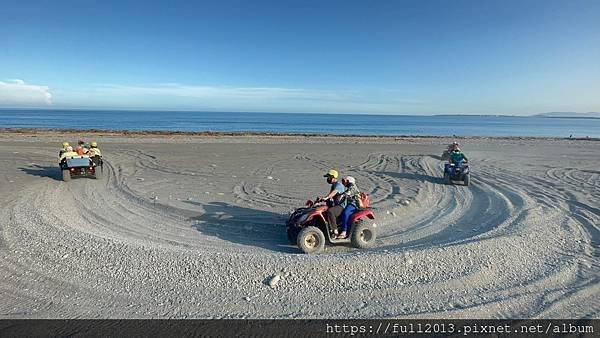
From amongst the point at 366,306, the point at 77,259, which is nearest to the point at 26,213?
the point at 77,259

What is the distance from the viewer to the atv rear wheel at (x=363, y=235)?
7.12 meters

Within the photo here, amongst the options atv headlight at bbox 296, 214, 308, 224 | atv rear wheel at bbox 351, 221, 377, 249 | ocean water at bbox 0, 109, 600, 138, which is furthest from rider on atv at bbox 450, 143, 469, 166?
ocean water at bbox 0, 109, 600, 138

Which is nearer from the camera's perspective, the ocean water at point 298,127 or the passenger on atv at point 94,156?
the passenger on atv at point 94,156

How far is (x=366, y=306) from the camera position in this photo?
5090 millimetres

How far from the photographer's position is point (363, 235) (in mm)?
7289

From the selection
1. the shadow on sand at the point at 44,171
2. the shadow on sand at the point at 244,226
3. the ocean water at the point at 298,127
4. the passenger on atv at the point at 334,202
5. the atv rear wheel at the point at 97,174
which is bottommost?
the shadow on sand at the point at 244,226

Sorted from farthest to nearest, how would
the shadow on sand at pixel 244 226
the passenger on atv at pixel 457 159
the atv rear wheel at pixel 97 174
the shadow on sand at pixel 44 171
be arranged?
the shadow on sand at pixel 44 171
the atv rear wheel at pixel 97 174
the passenger on atv at pixel 457 159
the shadow on sand at pixel 244 226

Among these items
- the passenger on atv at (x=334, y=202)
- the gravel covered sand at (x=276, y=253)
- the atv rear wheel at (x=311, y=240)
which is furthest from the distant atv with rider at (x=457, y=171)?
the atv rear wheel at (x=311, y=240)

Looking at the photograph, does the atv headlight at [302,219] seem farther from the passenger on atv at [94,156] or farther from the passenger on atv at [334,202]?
the passenger on atv at [94,156]

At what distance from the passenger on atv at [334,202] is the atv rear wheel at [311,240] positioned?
358 millimetres

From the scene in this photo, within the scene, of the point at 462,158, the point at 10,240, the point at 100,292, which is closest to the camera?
the point at 100,292

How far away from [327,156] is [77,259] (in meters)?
17.3

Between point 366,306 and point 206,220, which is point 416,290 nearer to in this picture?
point 366,306

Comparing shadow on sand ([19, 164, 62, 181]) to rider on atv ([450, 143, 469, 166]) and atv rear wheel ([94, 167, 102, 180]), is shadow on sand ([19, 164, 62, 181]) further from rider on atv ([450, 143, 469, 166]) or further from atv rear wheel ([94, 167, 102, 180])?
rider on atv ([450, 143, 469, 166])
